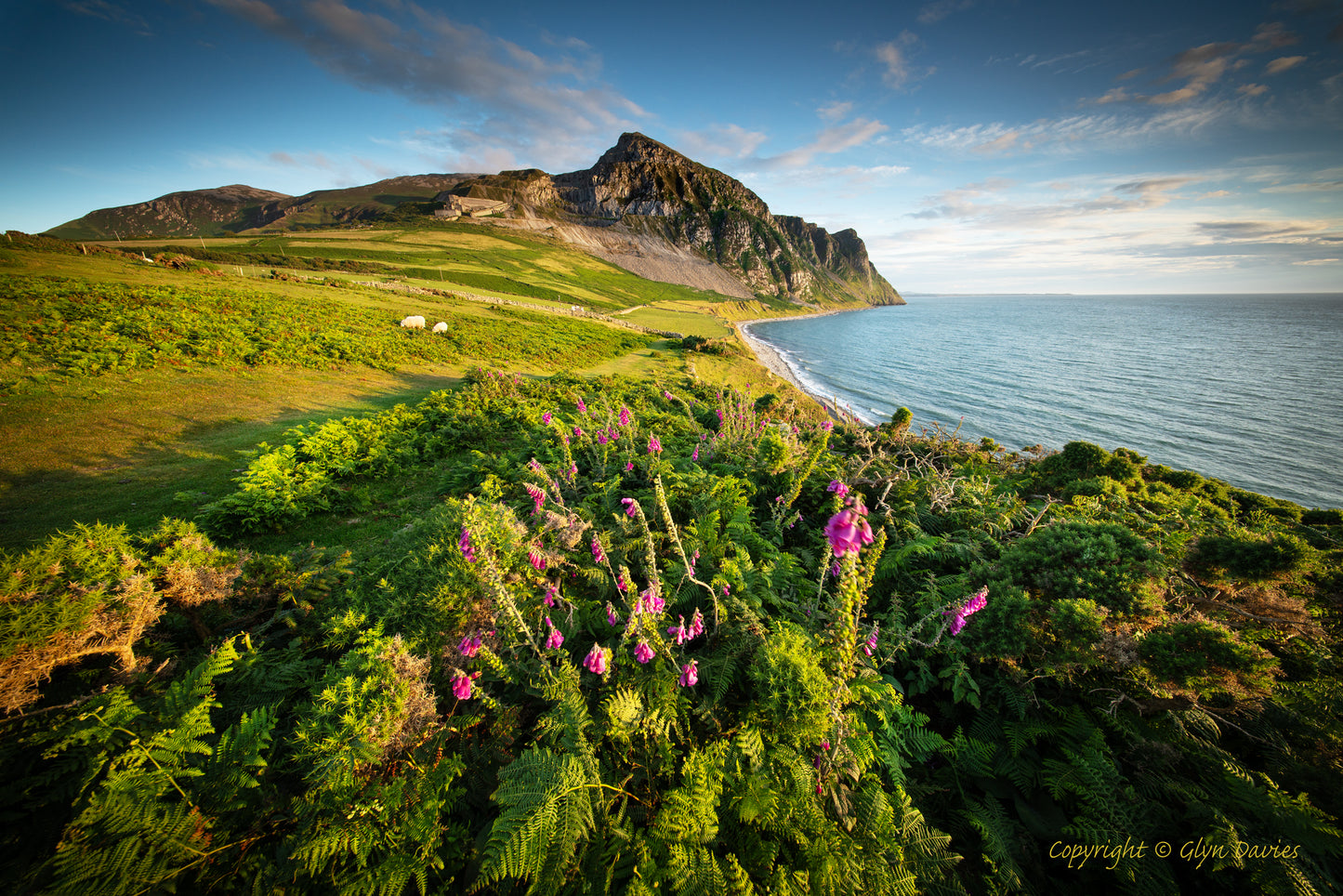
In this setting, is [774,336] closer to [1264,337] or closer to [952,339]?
[952,339]

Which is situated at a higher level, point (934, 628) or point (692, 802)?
point (692, 802)

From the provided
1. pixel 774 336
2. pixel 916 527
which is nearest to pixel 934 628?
pixel 916 527

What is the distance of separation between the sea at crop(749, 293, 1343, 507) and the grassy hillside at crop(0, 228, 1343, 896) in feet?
18.5

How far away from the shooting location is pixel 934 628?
453 cm

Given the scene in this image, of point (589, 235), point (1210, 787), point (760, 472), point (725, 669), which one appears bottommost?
point (1210, 787)

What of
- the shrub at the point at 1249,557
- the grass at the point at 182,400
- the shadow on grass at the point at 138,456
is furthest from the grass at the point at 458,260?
the shrub at the point at 1249,557

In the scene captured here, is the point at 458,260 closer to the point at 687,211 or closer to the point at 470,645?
the point at 470,645

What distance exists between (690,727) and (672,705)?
25 centimetres

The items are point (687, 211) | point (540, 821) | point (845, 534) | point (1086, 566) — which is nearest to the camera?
point (540, 821)

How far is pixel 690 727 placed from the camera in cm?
332

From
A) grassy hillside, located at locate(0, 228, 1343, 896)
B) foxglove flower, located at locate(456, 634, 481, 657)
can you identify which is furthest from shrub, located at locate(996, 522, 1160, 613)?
foxglove flower, located at locate(456, 634, 481, 657)

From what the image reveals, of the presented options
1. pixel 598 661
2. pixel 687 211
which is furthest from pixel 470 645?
pixel 687 211

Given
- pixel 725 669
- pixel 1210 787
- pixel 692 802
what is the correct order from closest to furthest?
pixel 692 802, pixel 1210 787, pixel 725 669

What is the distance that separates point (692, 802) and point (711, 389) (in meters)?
19.0
